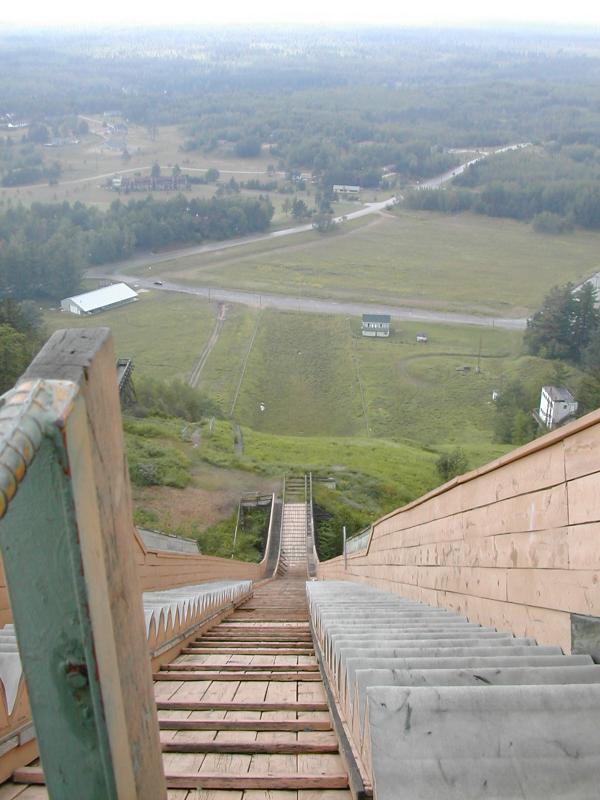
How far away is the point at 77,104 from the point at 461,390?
15397 centimetres

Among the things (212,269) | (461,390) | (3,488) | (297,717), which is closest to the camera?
(3,488)

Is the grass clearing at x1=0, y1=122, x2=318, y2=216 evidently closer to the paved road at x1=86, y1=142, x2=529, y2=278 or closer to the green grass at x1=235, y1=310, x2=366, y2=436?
the paved road at x1=86, y1=142, x2=529, y2=278

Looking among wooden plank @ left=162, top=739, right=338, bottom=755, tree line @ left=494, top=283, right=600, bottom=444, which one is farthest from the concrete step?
tree line @ left=494, top=283, right=600, bottom=444

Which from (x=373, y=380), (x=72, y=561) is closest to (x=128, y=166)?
(x=373, y=380)

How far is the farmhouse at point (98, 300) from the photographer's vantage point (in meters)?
54.1

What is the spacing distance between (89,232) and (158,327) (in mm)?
22966

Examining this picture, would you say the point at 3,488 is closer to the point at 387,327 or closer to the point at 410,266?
the point at 387,327

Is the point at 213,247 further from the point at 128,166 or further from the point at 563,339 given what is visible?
the point at 128,166

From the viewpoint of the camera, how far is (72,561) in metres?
1.06

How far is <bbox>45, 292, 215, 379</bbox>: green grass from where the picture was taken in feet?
147

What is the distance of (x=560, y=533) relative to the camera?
2.77 meters

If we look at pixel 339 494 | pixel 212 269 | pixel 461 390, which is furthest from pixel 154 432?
pixel 212 269

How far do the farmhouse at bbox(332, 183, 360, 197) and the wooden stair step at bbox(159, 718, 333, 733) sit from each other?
100153 millimetres

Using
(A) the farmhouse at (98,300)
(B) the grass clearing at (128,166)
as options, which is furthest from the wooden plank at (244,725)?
(B) the grass clearing at (128,166)
